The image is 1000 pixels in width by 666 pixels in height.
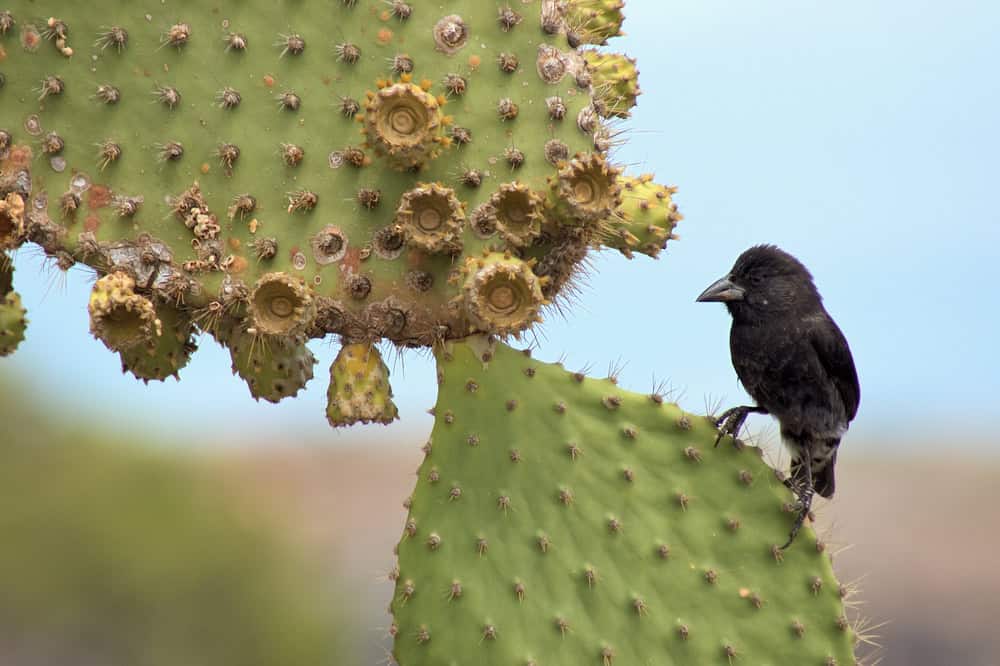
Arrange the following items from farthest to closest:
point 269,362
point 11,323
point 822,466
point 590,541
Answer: point 11,323
point 822,466
point 269,362
point 590,541

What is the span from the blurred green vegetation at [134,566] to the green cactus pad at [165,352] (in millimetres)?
6226

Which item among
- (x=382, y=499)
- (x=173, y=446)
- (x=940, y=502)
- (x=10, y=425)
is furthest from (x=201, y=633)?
(x=940, y=502)

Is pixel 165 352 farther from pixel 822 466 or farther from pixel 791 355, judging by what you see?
pixel 822 466

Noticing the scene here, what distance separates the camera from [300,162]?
179cm

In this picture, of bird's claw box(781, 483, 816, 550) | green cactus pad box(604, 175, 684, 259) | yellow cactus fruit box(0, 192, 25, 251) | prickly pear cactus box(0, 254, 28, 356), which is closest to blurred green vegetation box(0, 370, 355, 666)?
prickly pear cactus box(0, 254, 28, 356)

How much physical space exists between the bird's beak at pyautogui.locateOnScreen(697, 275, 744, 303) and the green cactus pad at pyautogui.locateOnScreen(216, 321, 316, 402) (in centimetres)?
73

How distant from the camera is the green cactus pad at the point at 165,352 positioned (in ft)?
Result: 6.30

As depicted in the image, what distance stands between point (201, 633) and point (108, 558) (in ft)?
2.74

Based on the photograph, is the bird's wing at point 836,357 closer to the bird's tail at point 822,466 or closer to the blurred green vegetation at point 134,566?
the bird's tail at point 822,466

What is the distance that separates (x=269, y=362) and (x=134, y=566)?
21.5ft

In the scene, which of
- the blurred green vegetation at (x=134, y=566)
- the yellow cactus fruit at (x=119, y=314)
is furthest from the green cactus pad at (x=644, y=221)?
the blurred green vegetation at (x=134, y=566)

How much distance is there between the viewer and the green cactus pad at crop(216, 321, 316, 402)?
1.90 meters

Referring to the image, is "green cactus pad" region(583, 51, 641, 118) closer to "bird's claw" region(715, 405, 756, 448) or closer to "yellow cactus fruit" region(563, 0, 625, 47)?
"yellow cactus fruit" region(563, 0, 625, 47)

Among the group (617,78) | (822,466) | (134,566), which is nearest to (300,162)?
(617,78)
